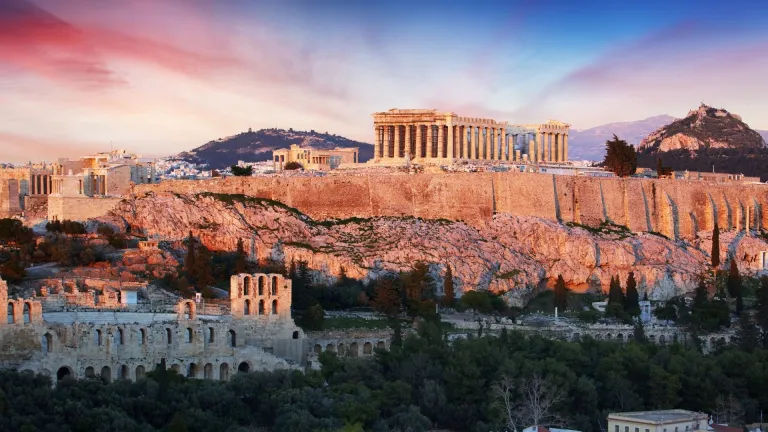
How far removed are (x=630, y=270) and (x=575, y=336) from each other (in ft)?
41.7

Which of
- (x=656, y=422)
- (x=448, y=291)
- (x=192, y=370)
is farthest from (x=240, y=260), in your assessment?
(x=656, y=422)

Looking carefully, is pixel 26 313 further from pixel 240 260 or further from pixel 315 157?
pixel 315 157

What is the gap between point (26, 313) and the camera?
145 feet

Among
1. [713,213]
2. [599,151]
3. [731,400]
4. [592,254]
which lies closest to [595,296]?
[592,254]

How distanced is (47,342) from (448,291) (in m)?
23.6

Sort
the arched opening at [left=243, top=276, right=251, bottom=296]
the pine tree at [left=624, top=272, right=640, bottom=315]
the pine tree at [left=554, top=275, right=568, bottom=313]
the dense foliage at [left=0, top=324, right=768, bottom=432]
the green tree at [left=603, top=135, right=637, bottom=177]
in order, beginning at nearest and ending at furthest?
the dense foliage at [left=0, top=324, right=768, bottom=432] < the arched opening at [left=243, top=276, right=251, bottom=296] < the pine tree at [left=624, top=272, right=640, bottom=315] < the pine tree at [left=554, top=275, right=568, bottom=313] < the green tree at [left=603, top=135, right=637, bottom=177]

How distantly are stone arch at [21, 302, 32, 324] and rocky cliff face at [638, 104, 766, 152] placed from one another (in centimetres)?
8904

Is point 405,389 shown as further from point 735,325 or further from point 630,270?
point 630,270

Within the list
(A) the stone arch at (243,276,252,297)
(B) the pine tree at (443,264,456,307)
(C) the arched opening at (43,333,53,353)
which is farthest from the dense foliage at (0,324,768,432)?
(B) the pine tree at (443,264,456,307)

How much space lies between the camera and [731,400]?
47.8m

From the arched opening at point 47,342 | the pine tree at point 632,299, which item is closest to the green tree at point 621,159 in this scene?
the pine tree at point 632,299

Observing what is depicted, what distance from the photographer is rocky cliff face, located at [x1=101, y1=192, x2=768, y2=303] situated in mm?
66000

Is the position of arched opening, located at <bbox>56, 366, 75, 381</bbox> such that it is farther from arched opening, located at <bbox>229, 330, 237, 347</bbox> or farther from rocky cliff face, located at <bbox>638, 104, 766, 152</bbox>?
rocky cliff face, located at <bbox>638, 104, 766, 152</bbox>

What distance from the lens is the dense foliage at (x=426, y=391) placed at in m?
40.0
